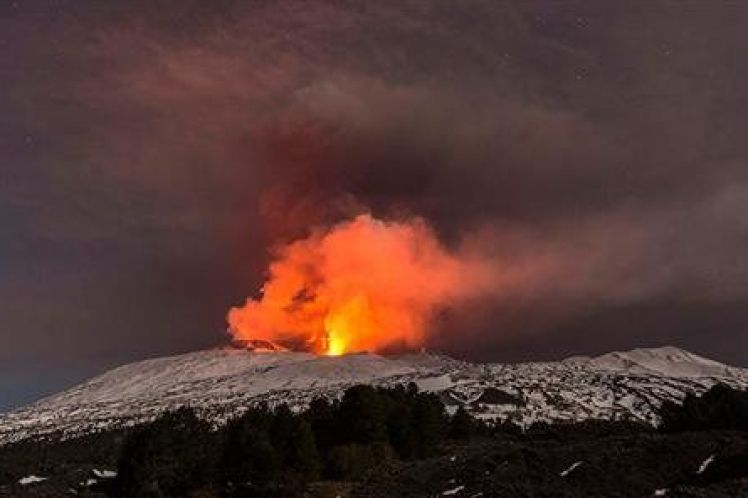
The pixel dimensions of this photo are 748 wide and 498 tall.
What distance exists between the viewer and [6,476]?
436 feet

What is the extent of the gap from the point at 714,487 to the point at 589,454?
1971cm

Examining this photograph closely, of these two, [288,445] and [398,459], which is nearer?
[288,445]

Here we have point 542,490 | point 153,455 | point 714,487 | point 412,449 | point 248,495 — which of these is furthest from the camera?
point 412,449

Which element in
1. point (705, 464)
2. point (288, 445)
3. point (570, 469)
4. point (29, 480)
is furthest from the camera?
point (29, 480)

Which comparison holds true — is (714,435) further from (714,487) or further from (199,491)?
(199,491)

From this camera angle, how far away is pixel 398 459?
363 feet

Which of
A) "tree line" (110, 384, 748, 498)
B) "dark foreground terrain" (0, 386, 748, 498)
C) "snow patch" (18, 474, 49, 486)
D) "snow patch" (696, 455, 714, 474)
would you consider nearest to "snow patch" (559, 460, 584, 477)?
"dark foreground terrain" (0, 386, 748, 498)

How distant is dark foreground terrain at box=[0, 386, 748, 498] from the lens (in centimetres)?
6781

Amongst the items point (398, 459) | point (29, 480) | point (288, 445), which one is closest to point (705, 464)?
point (288, 445)

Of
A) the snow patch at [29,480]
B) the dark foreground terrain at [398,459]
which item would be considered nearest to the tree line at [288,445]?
the dark foreground terrain at [398,459]

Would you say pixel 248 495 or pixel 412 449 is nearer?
pixel 248 495

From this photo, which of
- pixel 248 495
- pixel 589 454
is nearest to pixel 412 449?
pixel 248 495

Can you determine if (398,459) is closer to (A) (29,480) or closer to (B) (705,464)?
(B) (705,464)

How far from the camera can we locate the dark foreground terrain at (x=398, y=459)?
6781 centimetres
